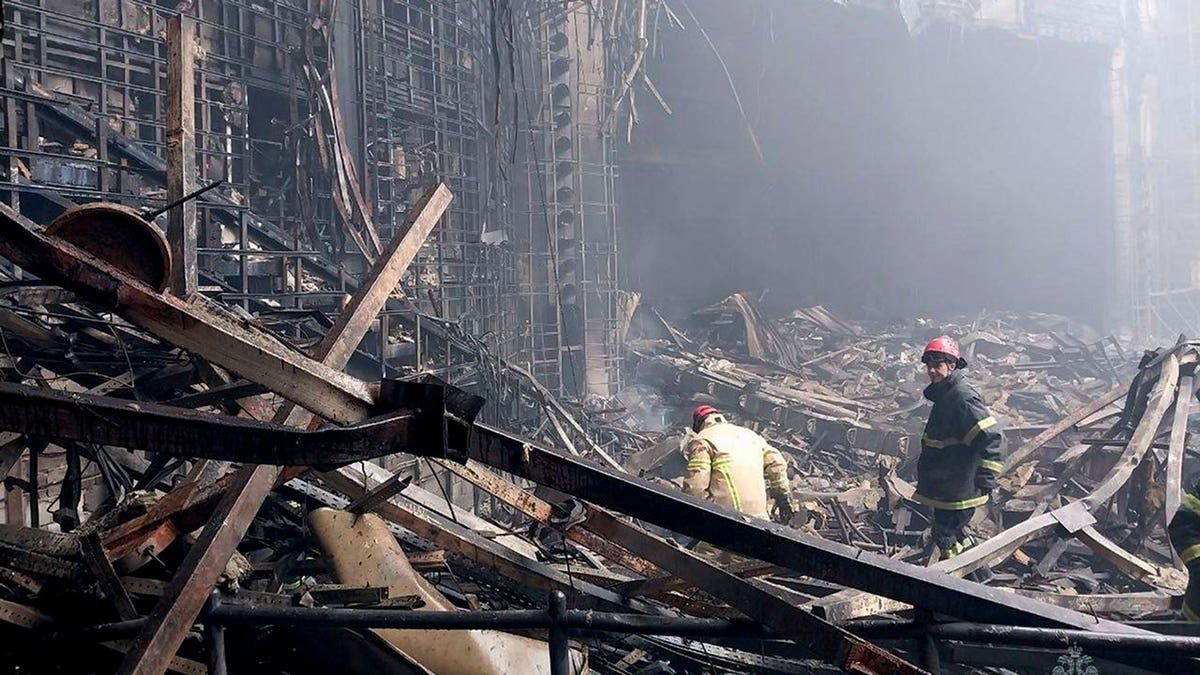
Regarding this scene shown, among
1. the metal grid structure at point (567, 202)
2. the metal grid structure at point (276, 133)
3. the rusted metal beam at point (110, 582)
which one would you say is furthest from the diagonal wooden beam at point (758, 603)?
the metal grid structure at point (567, 202)

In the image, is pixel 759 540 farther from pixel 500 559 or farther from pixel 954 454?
pixel 954 454

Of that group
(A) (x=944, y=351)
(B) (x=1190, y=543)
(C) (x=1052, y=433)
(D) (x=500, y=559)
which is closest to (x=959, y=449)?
(A) (x=944, y=351)

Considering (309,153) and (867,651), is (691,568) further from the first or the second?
(309,153)

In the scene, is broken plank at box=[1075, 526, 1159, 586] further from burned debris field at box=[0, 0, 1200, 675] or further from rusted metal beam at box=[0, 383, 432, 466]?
rusted metal beam at box=[0, 383, 432, 466]

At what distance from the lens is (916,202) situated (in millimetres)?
33531

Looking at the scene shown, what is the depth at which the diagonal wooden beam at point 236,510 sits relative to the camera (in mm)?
2482

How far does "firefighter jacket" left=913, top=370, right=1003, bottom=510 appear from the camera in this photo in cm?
654

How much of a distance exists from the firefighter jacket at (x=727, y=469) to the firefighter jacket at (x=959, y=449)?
5.41 feet

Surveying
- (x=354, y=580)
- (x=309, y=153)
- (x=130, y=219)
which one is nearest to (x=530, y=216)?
(x=309, y=153)

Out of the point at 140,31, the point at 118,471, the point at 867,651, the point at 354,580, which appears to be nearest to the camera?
the point at 867,651

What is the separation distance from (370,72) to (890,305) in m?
25.2

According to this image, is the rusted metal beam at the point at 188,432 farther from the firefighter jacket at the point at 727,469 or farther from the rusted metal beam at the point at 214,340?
the firefighter jacket at the point at 727,469

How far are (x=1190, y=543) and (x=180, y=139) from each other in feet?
15.8

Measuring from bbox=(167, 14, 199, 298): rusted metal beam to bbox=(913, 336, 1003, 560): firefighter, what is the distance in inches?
226
